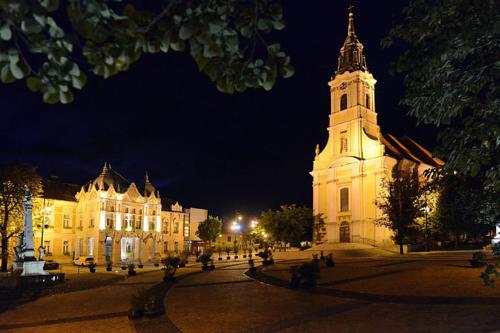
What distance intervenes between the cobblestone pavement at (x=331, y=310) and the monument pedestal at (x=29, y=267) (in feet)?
35.1

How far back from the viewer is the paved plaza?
42.4 ft

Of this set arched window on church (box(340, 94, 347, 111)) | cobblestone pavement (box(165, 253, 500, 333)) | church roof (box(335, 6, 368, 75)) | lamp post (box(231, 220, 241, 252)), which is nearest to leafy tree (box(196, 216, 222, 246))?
lamp post (box(231, 220, 241, 252))

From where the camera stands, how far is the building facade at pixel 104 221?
2515 inches

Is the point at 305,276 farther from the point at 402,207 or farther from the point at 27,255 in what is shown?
the point at 402,207

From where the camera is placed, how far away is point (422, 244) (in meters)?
54.8

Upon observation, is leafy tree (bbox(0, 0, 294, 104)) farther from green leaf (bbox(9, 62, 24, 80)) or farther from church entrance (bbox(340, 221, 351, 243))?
church entrance (bbox(340, 221, 351, 243))

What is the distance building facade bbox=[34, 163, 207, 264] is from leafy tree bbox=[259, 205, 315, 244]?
54.0 ft

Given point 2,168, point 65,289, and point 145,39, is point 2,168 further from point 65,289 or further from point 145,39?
point 145,39

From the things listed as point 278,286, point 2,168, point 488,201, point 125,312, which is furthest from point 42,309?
point 2,168

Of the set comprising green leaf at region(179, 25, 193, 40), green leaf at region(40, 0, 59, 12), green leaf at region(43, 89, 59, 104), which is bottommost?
green leaf at region(43, 89, 59, 104)

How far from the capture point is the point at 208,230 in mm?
85688

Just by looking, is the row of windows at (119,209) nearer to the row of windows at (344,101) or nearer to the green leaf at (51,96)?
the row of windows at (344,101)

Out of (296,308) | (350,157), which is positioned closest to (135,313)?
(296,308)

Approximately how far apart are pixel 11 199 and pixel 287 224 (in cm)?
3562
